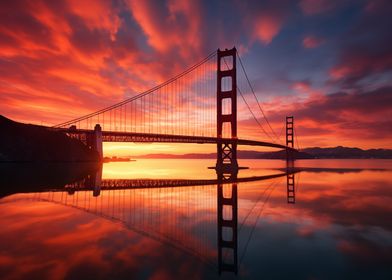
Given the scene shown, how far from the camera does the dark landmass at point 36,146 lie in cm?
6762

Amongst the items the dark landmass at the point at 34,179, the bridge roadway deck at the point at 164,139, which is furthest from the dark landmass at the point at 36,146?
the dark landmass at the point at 34,179

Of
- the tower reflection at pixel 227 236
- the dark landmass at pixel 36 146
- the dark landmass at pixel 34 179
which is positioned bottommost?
the tower reflection at pixel 227 236

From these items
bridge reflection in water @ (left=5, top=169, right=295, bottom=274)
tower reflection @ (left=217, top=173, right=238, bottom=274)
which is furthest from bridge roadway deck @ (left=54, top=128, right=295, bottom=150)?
tower reflection @ (left=217, top=173, right=238, bottom=274)

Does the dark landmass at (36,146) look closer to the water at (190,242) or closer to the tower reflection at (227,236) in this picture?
the tower reflection at (227,236)

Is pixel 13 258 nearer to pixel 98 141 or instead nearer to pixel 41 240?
pixel 41 240

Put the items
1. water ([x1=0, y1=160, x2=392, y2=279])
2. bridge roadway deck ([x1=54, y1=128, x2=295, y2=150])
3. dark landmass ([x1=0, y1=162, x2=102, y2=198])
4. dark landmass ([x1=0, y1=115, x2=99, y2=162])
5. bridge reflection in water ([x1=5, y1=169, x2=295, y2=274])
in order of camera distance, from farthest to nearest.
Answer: dark landmass ([x1=0, y1=115, x2=99, y2=162]) → bridge roadway deck ([x1=54, y1=128, x2=295, y2=150]) → dark landmass ([x1=0, y1=162, x2=102, y2=198]) → bridge reflection in water ([x1=5, y1=169, x2=295, y2=274]) → water ([x1=0, y1=160, x2=392, y2=279])

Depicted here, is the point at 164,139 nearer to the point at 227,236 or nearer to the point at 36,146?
the point at 36,146

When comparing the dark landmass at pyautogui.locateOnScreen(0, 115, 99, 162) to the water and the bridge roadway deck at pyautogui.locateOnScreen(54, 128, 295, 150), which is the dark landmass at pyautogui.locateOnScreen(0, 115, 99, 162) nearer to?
the bridge roadway deck at pyautogui.locateOnScreen(54, 128, 295, 150)

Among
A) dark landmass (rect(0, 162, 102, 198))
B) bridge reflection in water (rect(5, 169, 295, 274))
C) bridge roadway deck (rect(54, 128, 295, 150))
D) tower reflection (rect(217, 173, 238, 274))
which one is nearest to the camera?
tower reflection (rect(217, 173, 238, 274))

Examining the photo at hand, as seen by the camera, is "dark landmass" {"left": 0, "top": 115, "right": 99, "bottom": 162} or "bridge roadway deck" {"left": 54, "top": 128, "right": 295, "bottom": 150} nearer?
"bridge roadway deck" {"left": 54, "top": 128, "right": 295, "bottom": 150}

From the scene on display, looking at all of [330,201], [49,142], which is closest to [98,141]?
[49,142]

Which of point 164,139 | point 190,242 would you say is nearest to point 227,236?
point 190,242

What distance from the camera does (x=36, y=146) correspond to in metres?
72.2

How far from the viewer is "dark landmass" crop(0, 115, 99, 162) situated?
67.6 meters
